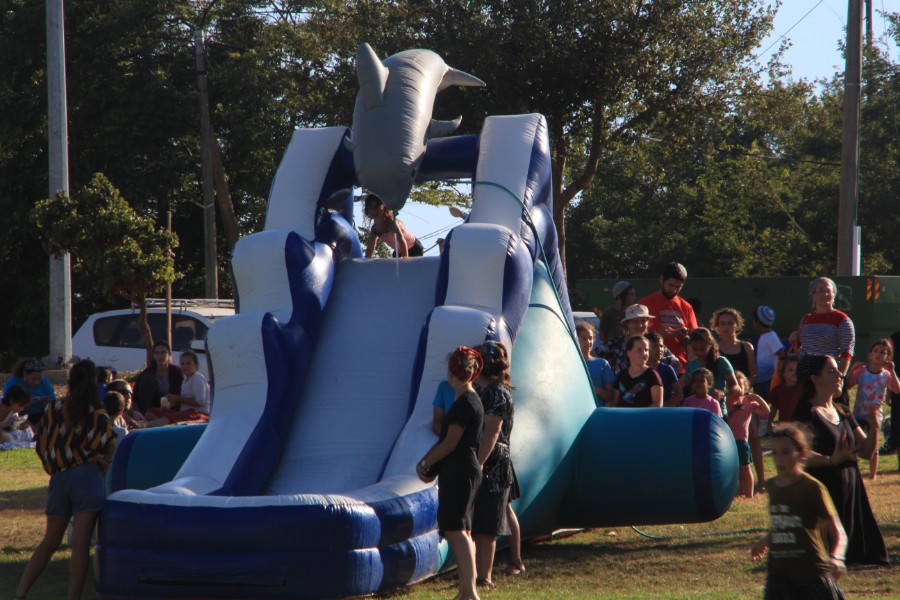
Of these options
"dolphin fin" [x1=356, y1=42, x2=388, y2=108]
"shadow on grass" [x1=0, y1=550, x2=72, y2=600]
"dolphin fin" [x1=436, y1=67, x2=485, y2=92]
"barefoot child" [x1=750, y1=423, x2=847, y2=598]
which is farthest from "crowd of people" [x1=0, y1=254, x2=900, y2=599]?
"dolphin fin" [x1=356, y1=42, x2=388, y2=108]

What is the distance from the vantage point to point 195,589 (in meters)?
5.66

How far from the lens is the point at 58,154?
19766 mm

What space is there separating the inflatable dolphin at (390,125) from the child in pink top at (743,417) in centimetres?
328

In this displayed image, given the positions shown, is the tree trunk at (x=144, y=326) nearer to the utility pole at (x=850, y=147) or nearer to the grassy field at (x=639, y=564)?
the grassy field at (x=639, y=564)

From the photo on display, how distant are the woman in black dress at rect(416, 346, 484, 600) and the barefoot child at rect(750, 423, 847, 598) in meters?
1.68

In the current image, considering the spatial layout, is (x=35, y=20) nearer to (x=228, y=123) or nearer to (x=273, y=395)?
(x=228, y=123)

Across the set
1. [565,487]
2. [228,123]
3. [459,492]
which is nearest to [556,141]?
[228,123]

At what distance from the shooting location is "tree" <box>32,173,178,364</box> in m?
18.4

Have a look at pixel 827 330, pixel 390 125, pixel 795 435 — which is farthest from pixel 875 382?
pixel 795 435

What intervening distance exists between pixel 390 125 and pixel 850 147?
969 centimetres

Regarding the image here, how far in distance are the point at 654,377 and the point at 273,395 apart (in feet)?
9.51

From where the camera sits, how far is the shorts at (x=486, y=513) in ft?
20.2

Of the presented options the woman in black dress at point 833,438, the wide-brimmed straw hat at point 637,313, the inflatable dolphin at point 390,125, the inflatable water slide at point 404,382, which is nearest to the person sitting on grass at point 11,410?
the inflatable water slide at point 404,382

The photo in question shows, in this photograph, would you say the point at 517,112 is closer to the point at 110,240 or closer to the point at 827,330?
the point at 110,240
